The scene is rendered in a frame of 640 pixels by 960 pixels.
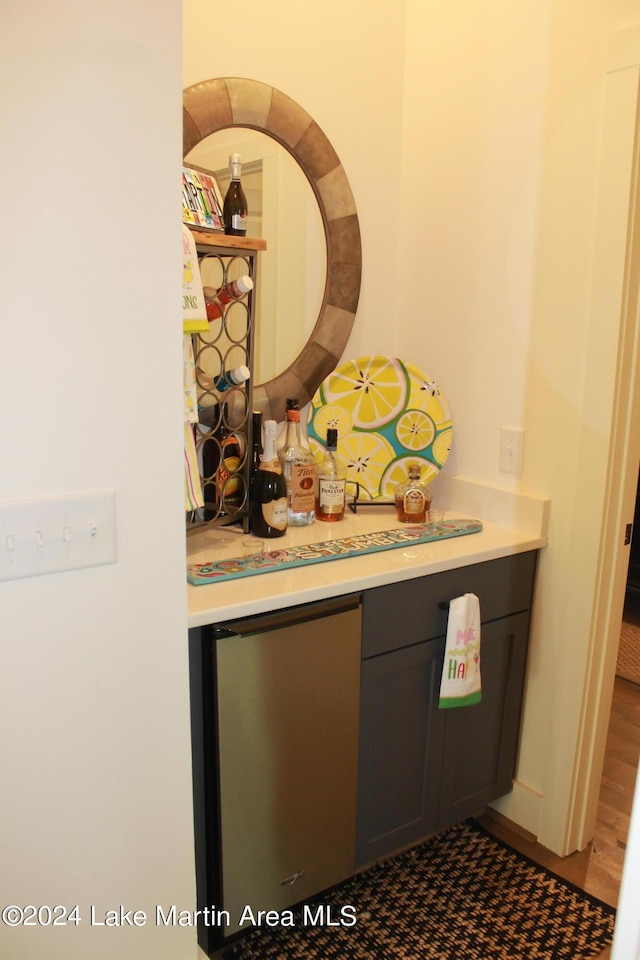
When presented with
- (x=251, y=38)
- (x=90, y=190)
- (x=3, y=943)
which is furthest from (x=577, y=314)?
(x=3, y=943)

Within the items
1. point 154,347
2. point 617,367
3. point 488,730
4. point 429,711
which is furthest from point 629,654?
point 154,347

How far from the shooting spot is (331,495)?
6.61 ft

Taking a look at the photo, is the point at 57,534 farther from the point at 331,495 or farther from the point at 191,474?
the point at 331,495

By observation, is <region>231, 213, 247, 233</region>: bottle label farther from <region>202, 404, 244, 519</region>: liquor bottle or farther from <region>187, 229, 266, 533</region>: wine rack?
<region>202, 404, 244, 519</region>: liquor bottle

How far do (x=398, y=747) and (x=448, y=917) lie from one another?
42cm

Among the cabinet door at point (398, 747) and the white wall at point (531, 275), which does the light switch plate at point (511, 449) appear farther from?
the cabinet door at point (398, 747)

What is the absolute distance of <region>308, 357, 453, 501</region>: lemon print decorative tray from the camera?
215cm

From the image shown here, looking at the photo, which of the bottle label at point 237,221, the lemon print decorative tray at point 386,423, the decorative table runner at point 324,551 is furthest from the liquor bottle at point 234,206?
the decorative table runner at point 324,551

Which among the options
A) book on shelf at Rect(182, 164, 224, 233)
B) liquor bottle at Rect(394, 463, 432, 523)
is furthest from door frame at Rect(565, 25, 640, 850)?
book on shelf at Rect(182, 164, 224, 233)

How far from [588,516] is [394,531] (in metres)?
0.48

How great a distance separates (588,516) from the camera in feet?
6.11

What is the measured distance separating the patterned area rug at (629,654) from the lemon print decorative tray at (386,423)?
152 cm

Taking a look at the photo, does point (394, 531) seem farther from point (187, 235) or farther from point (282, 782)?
point (187, 235)

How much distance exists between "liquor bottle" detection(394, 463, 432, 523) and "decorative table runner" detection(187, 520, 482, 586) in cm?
3
